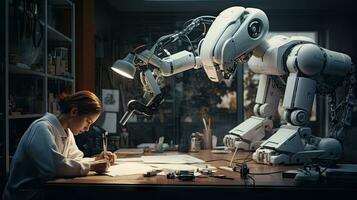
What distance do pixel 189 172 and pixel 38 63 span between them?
1399 millimetres

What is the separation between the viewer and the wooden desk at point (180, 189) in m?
1.37

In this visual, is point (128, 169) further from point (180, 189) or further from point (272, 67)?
point (272, 67)

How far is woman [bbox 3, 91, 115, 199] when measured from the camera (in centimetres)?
148

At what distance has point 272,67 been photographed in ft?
6.63

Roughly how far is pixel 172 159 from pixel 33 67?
40.4 inches

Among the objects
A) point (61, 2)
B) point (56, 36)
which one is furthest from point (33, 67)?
point (61, 2)

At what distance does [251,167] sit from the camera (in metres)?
1.79

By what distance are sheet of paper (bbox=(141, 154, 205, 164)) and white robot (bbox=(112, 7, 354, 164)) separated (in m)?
Answer: 0.25

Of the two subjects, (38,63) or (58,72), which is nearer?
(38,63)

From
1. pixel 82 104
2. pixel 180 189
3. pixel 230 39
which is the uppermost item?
pixel 230 39

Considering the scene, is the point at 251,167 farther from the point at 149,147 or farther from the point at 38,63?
the point at 38,63

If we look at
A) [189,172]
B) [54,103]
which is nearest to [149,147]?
[54,103]

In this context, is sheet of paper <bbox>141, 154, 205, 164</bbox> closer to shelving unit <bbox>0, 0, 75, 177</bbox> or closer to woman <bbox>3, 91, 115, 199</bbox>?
woman <bbox>3, 91, 115, 199</bbox>

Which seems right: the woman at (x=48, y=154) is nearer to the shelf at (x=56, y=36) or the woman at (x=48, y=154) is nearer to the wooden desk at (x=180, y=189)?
the wooden desk at (x=180, y=189)
